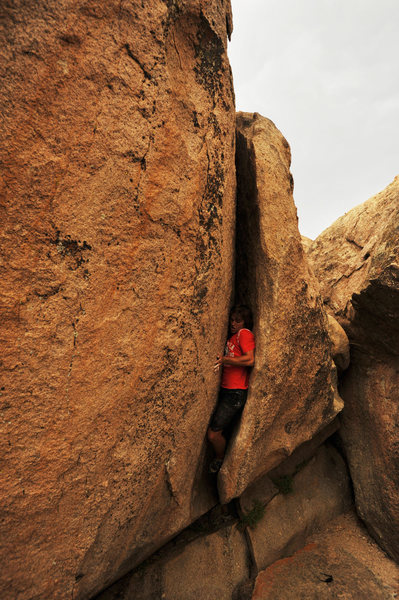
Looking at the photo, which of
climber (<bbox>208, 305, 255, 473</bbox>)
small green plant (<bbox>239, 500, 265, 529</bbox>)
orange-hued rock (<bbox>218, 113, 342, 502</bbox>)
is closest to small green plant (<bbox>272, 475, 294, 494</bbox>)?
small green plant (<bbox>239, 500, 265, 529</bbox>)

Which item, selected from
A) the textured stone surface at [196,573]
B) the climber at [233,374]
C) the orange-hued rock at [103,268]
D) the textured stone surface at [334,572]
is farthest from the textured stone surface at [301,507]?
the orange-hued rock at [103,268]

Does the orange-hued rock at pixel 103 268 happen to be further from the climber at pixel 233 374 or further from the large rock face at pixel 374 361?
the large rock face at pixel 374 361

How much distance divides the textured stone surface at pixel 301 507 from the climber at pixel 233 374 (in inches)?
65.5

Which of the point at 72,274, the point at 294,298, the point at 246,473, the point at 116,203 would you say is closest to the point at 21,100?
the point at 116,203

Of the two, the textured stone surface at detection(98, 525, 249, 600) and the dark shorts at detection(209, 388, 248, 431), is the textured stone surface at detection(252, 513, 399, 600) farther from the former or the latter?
the dark shorts at detection(209, 388, 248, 431)

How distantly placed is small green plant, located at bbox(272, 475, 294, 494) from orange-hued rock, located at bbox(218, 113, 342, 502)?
2.70ft

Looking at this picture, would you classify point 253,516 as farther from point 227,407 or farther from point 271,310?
point 271,310

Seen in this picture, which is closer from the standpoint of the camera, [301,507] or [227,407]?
[227,407]

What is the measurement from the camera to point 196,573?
14.8ft

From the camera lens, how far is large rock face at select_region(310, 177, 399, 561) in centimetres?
505

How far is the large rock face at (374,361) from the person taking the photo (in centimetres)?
505

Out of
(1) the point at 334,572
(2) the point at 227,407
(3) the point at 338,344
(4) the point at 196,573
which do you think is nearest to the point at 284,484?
(1) the point at 334,572

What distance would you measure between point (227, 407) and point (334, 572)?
3015 mm

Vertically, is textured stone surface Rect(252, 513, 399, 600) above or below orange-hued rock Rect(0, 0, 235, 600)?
below
